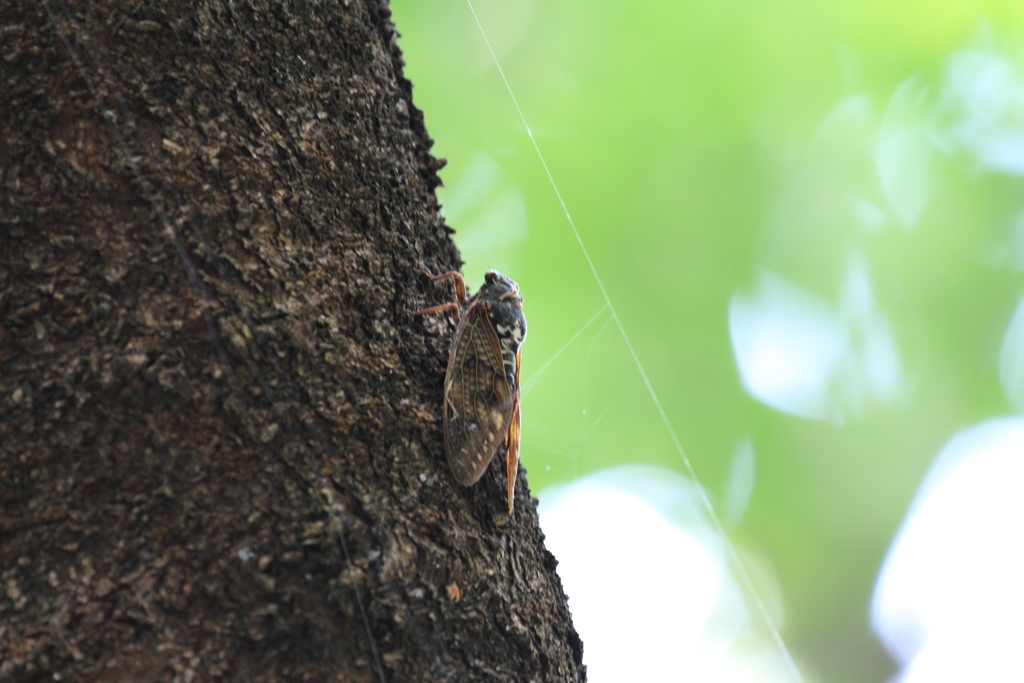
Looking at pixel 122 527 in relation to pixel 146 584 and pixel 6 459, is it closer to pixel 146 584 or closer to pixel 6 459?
pixel 146 584

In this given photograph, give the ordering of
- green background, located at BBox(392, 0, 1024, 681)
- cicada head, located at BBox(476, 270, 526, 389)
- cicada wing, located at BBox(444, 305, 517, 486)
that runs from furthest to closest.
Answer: green background, located at BBox(392, 0, 1024, 681)
cicada head, located at BBox(476, 270, 526, 389)
cicada wing, located at BBox(444, 305, 517, 486)

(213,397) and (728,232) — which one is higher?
(728,232)

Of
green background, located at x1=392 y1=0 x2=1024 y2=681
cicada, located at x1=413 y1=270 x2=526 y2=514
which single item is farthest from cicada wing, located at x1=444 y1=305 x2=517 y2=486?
green background, located at x1=392 y1=0 x2=1024 y2=681

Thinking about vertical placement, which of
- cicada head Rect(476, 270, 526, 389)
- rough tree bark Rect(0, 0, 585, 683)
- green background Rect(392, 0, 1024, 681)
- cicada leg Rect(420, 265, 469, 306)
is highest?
green background Rect(392, 0, 1024, 681)

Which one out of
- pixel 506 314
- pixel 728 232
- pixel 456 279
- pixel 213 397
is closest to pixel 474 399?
pixel 456 279

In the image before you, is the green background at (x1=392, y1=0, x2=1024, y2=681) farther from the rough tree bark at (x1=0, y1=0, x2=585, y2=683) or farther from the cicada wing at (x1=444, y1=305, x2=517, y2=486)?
the rough tree bark at (x1=0, y1=0, x2=585, y2=683)

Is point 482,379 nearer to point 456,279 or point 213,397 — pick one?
point 456,279

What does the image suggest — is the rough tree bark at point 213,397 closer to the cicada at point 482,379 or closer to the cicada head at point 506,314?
the cicada at point 482,379

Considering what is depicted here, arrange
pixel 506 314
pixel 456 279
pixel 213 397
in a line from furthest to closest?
pixel 506 314 → pixel 456 279 → pixel 213 397

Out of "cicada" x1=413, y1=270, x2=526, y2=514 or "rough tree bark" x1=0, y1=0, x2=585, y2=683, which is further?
"cicada" x1=413, y1=270, x2=526, y2=514
